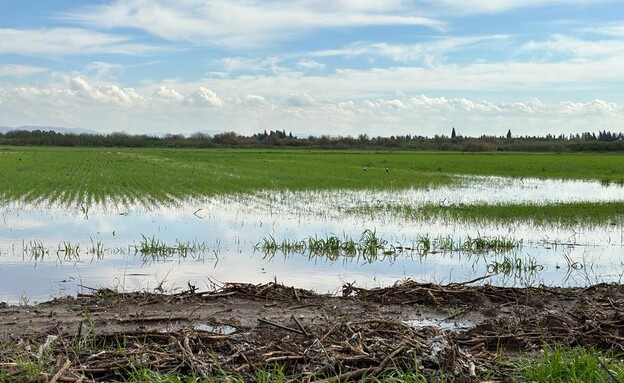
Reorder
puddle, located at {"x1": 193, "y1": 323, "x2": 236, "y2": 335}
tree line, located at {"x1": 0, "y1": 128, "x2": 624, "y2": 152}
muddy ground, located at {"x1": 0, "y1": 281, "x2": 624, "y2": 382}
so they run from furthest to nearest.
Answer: tree line, located at {"x1": 0, "y1": 128, "x2": 624, "y2": 152}, puddle, located at {"x1": 193, "y1": 323, "x2": 236, "y2": 335}, muddy ground, located at {"x1": 0, "y1": 281, "x2": 624, "y2": 382}

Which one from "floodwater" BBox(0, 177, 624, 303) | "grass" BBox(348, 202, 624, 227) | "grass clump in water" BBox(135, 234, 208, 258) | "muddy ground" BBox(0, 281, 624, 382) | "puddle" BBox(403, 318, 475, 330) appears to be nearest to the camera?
"muddy ground" BBox(0, 281, 624, 382)

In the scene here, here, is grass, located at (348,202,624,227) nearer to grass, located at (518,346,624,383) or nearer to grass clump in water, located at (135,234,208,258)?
grass clump in water, located at (135,234,208,258)

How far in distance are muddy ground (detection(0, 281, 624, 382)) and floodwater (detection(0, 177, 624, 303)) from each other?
0.78 meters

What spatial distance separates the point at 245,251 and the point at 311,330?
517cm

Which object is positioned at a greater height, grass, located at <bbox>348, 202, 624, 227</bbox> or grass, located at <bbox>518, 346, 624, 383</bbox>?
grass, located at <bbox>518, 346, 624, 383</bbox>

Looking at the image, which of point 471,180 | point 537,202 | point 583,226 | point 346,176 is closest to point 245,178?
point 346,176

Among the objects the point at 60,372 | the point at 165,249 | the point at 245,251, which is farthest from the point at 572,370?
the point at 165,249

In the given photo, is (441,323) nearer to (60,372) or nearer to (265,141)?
(60,372)

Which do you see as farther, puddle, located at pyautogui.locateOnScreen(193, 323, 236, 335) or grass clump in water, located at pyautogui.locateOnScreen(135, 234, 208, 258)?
grass clump in water, located at pyautogui.locateOnScreen(135, 234, 208, 258)

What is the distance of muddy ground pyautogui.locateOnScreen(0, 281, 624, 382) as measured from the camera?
432cm

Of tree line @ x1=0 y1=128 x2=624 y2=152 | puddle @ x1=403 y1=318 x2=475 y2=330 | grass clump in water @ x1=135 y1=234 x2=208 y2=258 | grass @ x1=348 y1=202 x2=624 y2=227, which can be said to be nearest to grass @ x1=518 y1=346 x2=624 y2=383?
puddle @ x1=403 y1=318 x2=475 y2=330

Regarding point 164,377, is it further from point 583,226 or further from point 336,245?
point 583,226

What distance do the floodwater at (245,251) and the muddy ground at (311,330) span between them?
0.78 meters

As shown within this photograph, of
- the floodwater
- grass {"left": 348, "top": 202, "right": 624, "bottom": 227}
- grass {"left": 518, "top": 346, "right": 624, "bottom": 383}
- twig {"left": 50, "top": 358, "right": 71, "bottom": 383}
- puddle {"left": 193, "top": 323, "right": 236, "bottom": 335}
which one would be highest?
twig {"left": 50, "top": 358, "right": 71, "bottom": 383}
